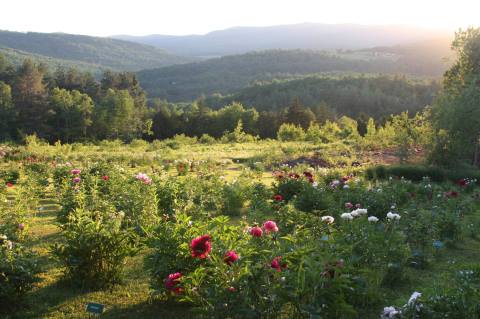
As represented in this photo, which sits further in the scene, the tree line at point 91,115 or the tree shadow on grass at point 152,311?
the tree line at point 91,115

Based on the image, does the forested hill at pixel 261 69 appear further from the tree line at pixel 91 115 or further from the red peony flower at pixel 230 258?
the red peony flower at pixel 230 258

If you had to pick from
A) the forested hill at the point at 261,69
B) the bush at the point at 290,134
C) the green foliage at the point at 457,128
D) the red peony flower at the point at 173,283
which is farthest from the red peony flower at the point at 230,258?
the forested hill at the point at 261,69

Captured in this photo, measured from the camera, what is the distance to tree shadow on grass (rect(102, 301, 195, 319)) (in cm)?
423

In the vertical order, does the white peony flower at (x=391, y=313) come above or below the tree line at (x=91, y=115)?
above

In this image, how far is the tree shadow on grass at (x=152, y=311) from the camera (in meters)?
4.23

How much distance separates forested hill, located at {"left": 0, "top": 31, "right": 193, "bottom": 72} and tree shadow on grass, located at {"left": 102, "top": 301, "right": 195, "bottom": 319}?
122455 millimetres

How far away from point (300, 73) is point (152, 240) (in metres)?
111

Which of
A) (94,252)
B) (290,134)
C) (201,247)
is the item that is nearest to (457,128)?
(94,252)

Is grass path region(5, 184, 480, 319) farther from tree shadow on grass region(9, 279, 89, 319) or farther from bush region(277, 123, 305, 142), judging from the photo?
bush region(277, 123, 305, 142)

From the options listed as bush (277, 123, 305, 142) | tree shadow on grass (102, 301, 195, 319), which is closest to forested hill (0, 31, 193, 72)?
bush (277, 123, 305, 142)

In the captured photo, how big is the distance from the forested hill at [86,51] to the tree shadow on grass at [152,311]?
122 metres

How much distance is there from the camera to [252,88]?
79750 millimetres

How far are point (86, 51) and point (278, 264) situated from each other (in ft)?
509

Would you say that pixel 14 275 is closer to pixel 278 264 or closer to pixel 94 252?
pixel 94 252
